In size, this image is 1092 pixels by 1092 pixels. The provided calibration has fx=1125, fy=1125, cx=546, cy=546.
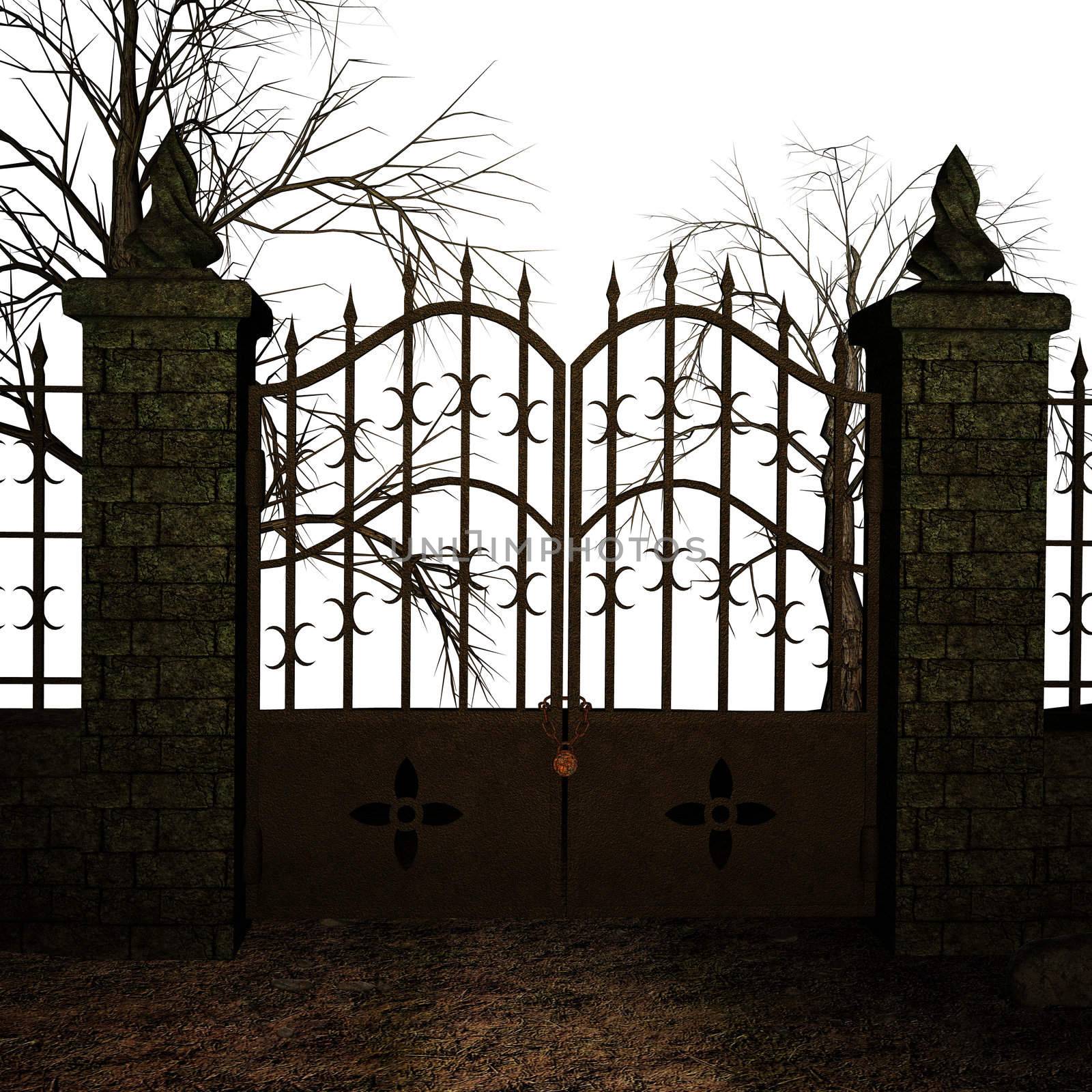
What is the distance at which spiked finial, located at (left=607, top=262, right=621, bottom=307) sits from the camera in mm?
4664

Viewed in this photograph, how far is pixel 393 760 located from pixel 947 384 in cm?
284

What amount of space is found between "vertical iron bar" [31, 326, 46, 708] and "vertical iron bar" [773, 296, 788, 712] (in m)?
3.21

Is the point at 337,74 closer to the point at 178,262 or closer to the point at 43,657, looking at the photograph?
the point at 178,262

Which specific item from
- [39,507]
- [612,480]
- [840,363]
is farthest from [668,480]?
[39,507]

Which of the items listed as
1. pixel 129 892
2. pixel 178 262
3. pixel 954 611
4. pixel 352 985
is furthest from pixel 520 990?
pixel 178 262

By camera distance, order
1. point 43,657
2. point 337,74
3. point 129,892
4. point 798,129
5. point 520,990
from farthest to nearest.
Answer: point 798,129 → point 337,74 → point 43,657 → point 129,892 → point 520,990

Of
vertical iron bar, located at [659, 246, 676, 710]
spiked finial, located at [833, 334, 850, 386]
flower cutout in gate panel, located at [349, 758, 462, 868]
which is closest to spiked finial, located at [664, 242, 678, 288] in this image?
vertical iron bar, located at [659, 246, 676, 710]

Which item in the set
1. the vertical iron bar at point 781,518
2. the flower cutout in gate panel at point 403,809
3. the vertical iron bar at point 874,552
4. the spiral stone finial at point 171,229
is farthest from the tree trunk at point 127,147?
the vertical iron bar at point 874,552

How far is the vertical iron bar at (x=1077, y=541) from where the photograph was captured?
516 centimetres

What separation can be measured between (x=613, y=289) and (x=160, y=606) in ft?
7.50

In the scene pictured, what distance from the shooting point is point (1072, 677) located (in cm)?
525

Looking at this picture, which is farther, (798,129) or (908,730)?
(798,129)

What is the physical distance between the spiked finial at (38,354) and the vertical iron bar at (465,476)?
189 centimetres

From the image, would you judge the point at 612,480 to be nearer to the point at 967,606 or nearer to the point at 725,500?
the point at 725,500
